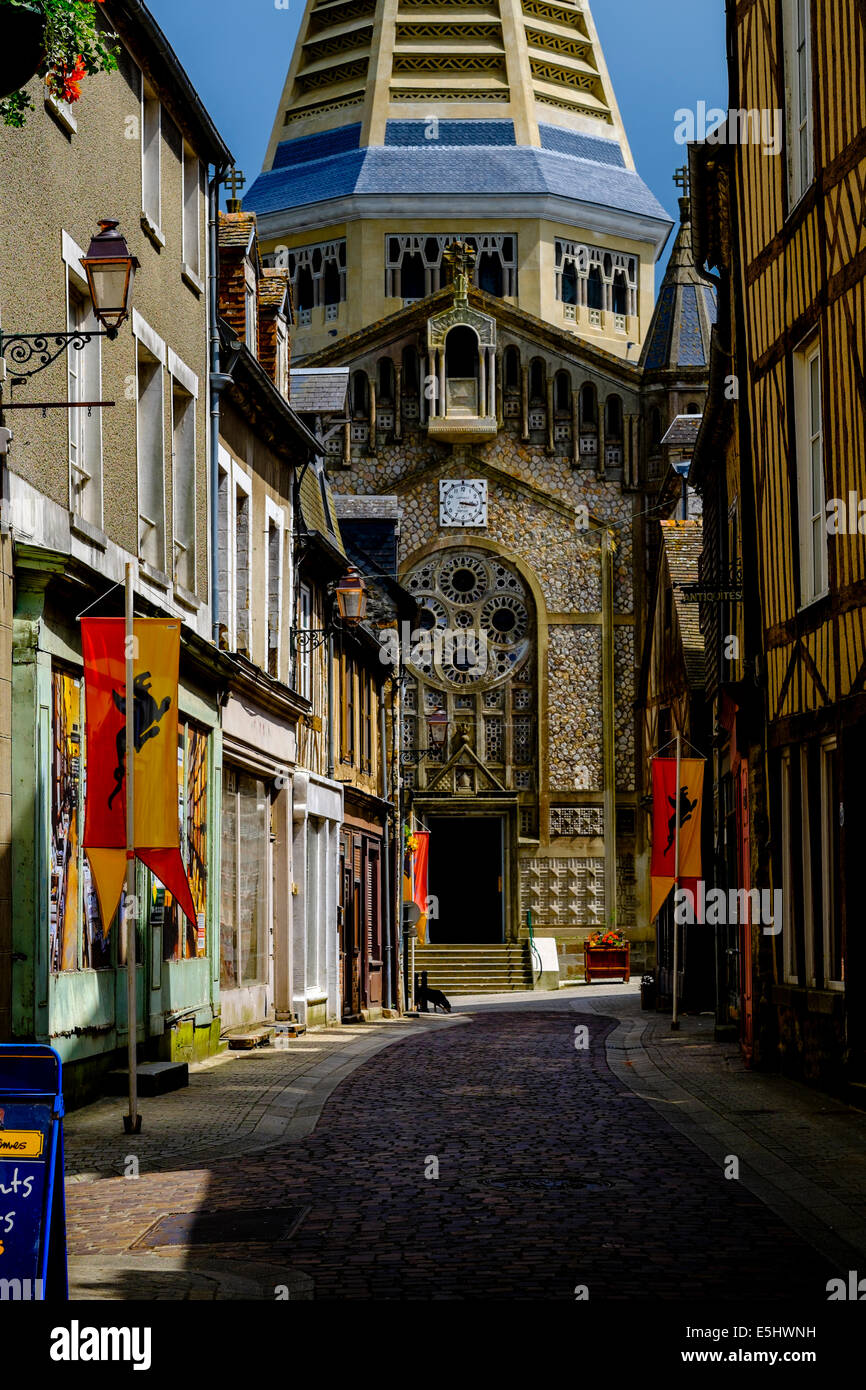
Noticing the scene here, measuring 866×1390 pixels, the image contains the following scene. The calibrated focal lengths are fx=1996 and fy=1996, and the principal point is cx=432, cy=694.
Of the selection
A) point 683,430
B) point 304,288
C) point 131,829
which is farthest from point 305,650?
point 304,288

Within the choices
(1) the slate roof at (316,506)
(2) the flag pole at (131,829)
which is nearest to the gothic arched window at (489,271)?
(1) the slate roof at (316,506)

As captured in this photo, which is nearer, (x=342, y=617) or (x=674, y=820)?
(x=674, y=820)

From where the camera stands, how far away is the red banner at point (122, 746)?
13.4m

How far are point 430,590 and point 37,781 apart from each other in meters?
35.4

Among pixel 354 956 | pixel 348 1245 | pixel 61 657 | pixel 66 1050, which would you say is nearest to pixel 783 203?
pixel 61 657

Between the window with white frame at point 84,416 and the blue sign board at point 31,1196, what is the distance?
901 cm

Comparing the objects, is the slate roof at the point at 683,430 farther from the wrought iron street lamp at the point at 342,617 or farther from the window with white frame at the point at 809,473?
the window with white frame at the point at 809,473

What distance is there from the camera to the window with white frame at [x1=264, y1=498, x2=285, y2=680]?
23.1 metres

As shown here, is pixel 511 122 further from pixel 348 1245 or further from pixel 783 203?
pixel 348 1245

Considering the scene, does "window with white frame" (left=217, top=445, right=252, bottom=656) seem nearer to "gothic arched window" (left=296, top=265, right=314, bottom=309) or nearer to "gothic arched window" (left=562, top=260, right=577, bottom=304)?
"gothic arched window" (left=296, top=265, right=314, bottom=309)

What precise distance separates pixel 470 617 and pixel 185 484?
2923cm

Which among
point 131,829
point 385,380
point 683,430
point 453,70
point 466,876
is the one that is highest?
point 453,70

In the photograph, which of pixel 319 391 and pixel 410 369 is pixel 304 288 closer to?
pixel 410 369

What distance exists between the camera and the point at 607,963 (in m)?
44.1
